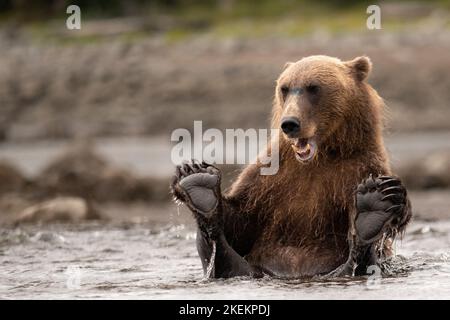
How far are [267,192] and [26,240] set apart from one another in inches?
140

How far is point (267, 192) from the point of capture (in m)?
9.91

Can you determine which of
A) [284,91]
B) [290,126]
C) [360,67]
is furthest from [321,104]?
[360,67]

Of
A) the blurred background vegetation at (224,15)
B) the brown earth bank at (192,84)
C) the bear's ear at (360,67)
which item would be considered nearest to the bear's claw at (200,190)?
the bear's ear at (360,67)

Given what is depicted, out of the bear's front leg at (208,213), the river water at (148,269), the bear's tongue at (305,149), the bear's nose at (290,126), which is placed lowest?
the river water at (148,269)

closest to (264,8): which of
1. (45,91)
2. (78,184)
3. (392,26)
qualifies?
(392,26)

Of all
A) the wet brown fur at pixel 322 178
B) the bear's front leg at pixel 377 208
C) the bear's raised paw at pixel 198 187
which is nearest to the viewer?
the bear's front leg at pixel 377 208

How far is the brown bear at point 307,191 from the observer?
9.39 m

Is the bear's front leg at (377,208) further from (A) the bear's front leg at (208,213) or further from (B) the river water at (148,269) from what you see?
(A) the bear's front leg at (208,213)

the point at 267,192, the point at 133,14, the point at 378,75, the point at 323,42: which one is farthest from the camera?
the point at 133,14

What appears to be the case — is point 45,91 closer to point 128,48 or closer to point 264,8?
point 128,48

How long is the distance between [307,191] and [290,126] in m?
0.81

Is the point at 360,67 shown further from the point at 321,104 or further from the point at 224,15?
the point at 224,15

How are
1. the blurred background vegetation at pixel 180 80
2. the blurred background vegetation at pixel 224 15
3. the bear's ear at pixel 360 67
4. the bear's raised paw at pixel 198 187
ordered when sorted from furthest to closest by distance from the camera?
the blurred background vegetation at pixel 224 15 → the blurred background vegetation at pixel 180 80 → the bear's ear at pixel 360 67 → the bear's raised paw at pixel 198 187

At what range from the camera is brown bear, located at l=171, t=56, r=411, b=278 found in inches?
370
